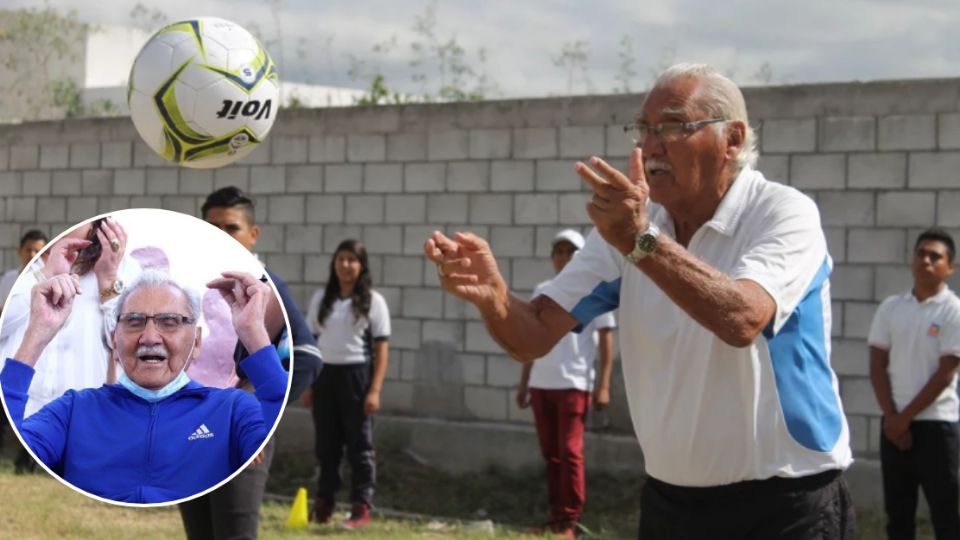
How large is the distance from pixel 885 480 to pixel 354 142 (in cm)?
558

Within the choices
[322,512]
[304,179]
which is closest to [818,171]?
[322,512]

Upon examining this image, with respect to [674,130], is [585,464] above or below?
below

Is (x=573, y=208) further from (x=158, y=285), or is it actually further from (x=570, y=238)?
(x=158, y=285)

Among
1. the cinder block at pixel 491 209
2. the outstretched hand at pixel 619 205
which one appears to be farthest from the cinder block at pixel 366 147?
the outstretched hand at pixel 619 205

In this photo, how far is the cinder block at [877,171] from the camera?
384 inches

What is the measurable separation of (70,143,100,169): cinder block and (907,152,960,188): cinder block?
782cm

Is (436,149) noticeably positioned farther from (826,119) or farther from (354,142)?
(826,119)

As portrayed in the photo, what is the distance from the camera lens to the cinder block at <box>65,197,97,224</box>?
1405 cm

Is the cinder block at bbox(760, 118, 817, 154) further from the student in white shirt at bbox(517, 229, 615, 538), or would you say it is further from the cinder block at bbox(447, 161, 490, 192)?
the cinder block at bbox(447, 161, 490, 192)

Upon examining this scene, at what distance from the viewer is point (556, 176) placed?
37.0 feet

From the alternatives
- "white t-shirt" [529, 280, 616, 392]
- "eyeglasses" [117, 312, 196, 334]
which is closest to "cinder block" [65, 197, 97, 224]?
"white t-shirt" [529, 280, 616, 392]

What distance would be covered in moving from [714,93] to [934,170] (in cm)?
621

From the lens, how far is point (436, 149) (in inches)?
467

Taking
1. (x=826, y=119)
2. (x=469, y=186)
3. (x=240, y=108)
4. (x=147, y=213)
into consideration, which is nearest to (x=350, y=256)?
(x=469, y=186)
